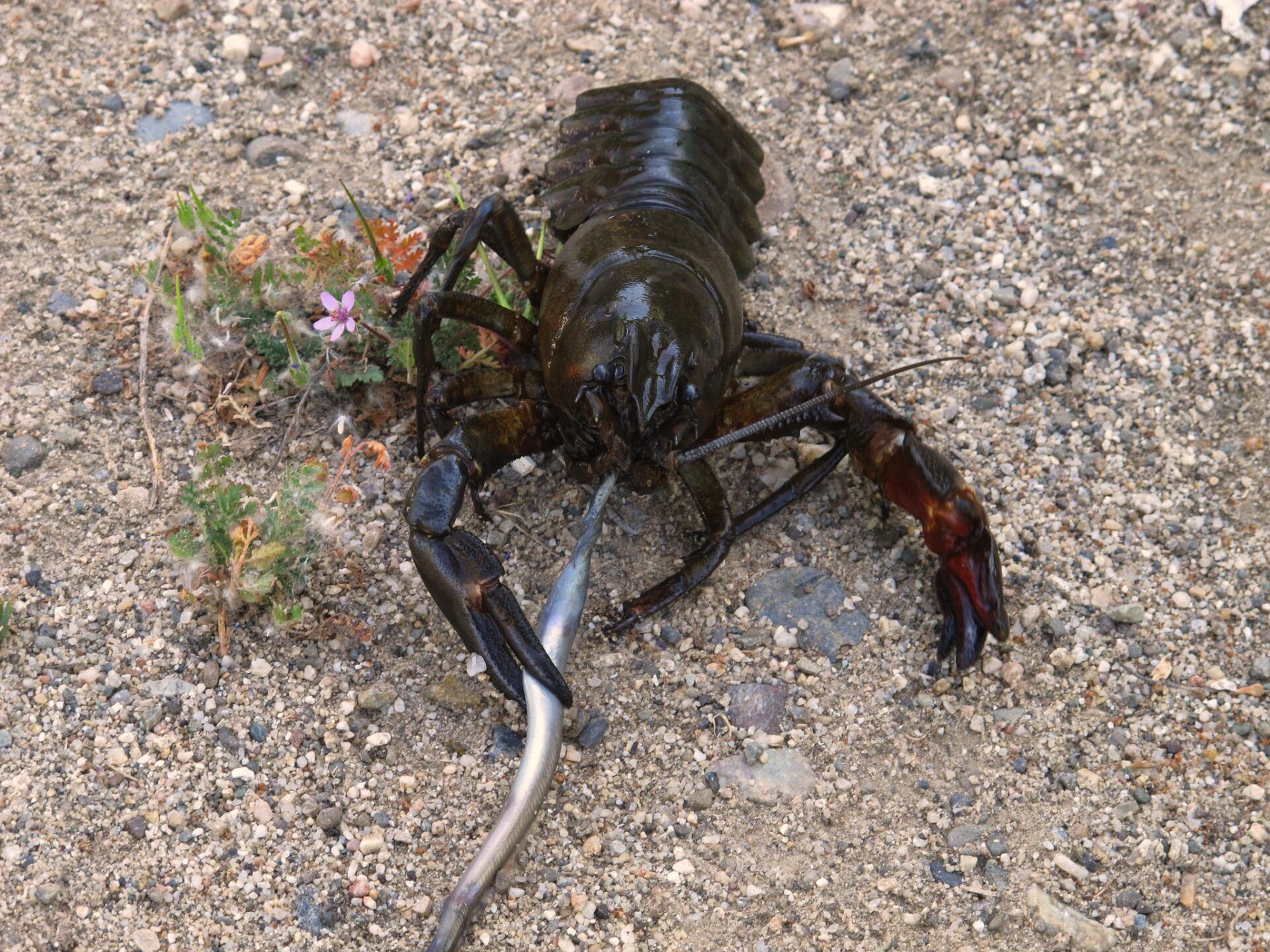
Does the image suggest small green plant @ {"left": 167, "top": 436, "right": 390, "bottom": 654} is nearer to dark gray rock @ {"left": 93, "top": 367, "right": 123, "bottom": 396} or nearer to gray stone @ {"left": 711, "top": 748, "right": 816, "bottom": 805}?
dark gray rock @ {"left": 93, "top": 367, "right": 123, "bottom": 396}

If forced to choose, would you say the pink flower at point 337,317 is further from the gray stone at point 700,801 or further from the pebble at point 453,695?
the gray stone at point 700,801

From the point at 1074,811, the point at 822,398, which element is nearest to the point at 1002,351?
the point at 822,398

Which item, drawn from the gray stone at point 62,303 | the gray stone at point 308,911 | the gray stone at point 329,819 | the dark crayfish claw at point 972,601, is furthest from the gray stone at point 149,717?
the dark crayfish claw at point 972,601

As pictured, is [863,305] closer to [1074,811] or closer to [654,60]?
[654,60]

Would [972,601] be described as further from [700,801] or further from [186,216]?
[186,216]

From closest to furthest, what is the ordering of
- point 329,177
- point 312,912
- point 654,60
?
point 312,912 < point 329,177 < point 654,60

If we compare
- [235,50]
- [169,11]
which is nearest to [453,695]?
[235,50]
